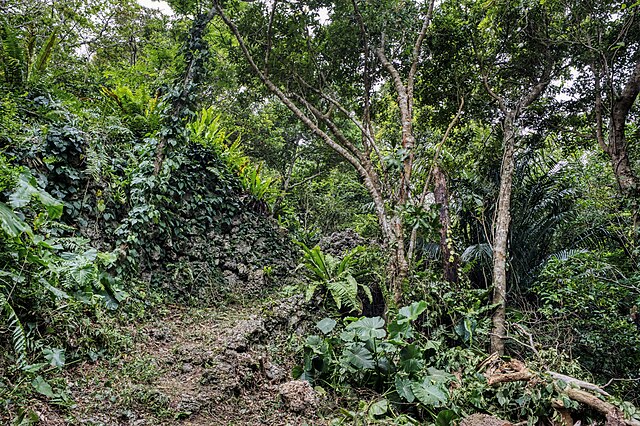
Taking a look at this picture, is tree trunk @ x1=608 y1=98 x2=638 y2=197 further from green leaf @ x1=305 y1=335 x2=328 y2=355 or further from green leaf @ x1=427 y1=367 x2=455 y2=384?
green leaf @ x1=305 y1=335 x2=328 y2=355

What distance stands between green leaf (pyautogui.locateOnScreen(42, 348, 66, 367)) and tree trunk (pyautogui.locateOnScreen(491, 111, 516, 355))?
432 centimetres

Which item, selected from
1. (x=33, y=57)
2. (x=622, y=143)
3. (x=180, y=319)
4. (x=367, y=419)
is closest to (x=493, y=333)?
(x=367, y=419)

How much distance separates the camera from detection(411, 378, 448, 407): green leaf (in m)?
3.13

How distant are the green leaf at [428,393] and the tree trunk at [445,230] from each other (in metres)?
1.82

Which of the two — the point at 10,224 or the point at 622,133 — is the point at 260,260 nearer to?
the point at 10,224

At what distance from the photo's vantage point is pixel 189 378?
324 centimetres

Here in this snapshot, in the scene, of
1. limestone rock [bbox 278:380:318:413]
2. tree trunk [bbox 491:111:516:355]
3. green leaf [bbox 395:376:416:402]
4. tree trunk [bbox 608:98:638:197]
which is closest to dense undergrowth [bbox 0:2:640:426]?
green leaf [bbox 395:376:416:402]

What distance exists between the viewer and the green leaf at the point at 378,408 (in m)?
2.97

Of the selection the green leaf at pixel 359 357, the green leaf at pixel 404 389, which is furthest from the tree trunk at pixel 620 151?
the green leaf at pixel 359 357

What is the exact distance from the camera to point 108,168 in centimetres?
436

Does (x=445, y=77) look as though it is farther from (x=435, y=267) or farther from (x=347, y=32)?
(x=435, y=267)

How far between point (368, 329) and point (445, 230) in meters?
2.27

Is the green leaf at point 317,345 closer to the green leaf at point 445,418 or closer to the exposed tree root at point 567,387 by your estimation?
the green leaf at point 445,418

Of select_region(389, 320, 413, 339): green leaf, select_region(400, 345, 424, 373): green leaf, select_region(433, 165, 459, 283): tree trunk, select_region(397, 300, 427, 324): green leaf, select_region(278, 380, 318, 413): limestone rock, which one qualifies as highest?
select_region(433, 165, 459, 283): tree trunk
